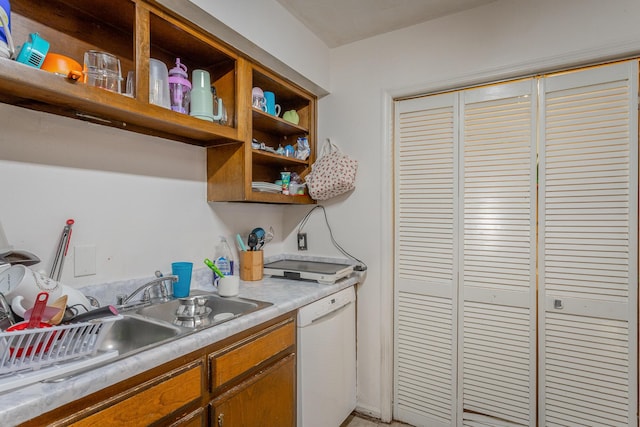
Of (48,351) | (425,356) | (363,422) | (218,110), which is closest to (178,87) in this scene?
(218,110)

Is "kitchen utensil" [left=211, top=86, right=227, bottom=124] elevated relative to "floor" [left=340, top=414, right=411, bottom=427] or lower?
elevated

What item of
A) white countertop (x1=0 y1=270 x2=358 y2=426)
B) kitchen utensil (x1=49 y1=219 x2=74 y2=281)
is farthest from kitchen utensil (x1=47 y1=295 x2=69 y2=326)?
kitchen utensil (x1=49 y1=219 x2=74 y2=281)

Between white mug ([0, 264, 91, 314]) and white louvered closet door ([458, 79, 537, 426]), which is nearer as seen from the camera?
white mug ([0, 264, 91, 314])

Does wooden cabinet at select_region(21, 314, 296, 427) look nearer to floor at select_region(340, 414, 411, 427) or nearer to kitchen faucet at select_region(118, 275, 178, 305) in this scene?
kitchen faucet at select_region(118, 275, 178, 305)

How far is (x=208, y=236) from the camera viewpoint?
1.92 m

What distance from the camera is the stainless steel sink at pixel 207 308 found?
1.46 metres

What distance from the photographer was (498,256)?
1876 mm

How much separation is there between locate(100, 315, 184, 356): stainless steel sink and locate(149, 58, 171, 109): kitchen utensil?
2.78 ft

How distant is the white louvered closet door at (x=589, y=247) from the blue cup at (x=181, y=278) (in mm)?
1770

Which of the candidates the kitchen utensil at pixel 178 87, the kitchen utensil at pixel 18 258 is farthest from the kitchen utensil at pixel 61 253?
the kitchen utensil at pixel 178 87

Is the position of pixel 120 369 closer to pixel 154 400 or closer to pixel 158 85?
pixel 154 400

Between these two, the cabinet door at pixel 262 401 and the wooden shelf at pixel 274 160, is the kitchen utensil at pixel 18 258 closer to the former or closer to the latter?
the cabinet door at pixel 262 401

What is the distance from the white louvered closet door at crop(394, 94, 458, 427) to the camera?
2.00 meters

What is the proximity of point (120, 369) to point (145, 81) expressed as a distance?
3.20ft
